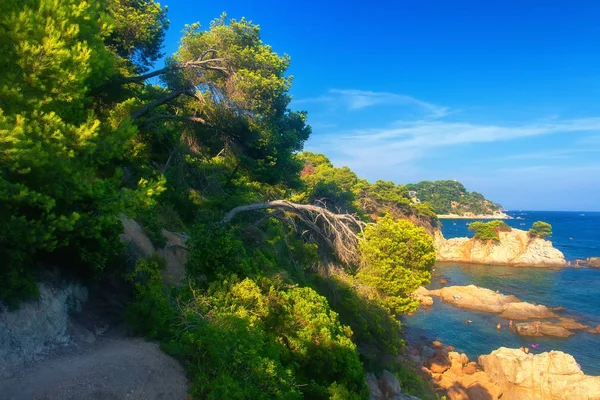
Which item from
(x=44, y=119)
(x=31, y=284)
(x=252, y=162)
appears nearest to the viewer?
(x=44, y=119)

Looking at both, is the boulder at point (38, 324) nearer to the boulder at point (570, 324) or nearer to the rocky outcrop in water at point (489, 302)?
the rocky outcrop in water at point (489, 302)

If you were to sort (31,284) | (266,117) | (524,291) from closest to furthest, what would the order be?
(31,284) < (266,117) < (524,291)

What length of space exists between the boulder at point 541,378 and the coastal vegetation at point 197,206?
19.0 feet

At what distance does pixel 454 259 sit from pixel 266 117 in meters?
54.7

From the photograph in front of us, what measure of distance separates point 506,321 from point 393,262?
842 inches

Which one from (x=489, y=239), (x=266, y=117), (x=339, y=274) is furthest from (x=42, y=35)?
(x=489, y=239)

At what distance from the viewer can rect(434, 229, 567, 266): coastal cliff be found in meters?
55.8

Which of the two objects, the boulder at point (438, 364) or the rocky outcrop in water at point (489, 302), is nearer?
the boulder at point (438, 364)

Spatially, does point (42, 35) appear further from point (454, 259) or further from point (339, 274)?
point (454, 259)

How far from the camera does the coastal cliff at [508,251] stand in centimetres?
5578

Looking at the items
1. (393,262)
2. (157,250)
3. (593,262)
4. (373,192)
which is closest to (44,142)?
(157,250)

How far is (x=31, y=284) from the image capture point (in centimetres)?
701

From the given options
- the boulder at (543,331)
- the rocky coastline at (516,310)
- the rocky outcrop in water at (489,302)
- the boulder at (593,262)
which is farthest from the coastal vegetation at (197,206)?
the boulder at (593,262)

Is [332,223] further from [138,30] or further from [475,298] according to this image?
[475,298]
